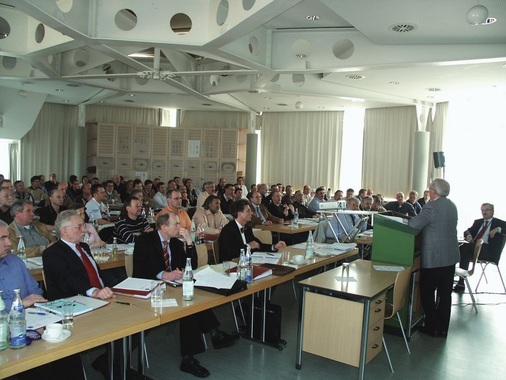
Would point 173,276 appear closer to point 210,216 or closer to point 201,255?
point 201,255

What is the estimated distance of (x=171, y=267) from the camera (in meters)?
3.98

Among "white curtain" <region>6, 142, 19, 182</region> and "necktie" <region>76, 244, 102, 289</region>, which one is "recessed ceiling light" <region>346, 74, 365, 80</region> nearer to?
"necktie" <region>76, 244, 102, 289</region>

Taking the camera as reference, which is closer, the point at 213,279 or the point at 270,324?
the point at 213,279

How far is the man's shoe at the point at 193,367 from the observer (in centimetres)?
363

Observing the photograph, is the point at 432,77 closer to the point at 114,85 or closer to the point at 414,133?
the point at 414,133

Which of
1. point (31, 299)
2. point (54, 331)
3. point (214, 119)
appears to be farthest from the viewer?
point (214, 119)

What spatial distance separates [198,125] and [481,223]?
1059cm

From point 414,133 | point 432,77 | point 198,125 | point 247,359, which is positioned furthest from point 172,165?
point 247,359

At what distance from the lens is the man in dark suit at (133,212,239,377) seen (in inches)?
144

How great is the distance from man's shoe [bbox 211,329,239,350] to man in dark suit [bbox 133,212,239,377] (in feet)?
1.42

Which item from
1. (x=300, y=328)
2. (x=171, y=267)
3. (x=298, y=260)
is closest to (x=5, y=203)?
(x=171, y=267)

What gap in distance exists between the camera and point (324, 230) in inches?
262

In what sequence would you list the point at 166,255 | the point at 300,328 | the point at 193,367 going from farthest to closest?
the point at 166,255, the point at 300,328, the point at 193,367

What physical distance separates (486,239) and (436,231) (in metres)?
2.81
